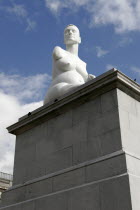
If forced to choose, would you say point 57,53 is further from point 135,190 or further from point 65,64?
point 135,190

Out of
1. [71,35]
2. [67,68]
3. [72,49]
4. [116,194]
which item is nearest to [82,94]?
[67,68]

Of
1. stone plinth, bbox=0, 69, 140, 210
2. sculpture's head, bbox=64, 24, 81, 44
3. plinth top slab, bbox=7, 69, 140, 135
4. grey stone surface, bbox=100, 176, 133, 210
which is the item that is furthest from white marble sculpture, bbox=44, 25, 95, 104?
grey stone surface, bbox=100, 176, 133, 210

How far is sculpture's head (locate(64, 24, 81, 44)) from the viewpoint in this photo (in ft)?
35.0

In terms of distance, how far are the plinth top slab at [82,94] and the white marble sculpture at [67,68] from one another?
0.44 metres

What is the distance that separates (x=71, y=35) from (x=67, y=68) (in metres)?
1.90

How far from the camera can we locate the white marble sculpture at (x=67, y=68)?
876 cm

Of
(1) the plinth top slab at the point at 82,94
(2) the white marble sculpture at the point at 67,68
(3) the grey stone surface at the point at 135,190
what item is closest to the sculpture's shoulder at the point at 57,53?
(2) the white marble sculpture at the point at 67,68

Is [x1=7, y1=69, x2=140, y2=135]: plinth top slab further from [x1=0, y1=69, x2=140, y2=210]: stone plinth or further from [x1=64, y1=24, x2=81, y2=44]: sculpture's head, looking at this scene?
[x1=64, y1=24, x2=81, y2=44]: sculpture's head

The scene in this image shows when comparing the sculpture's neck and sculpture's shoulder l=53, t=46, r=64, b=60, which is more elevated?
the sculpture's neck

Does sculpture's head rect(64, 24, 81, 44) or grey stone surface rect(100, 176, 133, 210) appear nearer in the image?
grey stone surface rect(100, 176, 133, 210)

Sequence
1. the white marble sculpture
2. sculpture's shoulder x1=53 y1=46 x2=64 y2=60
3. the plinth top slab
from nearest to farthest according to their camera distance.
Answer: the plinth top slab < the white marble sculpture < sculpture's shoulder x1=53 y1=46 x2=64 y2=60

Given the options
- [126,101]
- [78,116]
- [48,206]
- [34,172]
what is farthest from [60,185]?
[126,101]

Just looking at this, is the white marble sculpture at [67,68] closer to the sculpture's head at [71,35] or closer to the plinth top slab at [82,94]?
the sculpture's head at [71,35]

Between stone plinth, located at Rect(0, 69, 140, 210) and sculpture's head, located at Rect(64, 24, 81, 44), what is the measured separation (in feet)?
10.9
